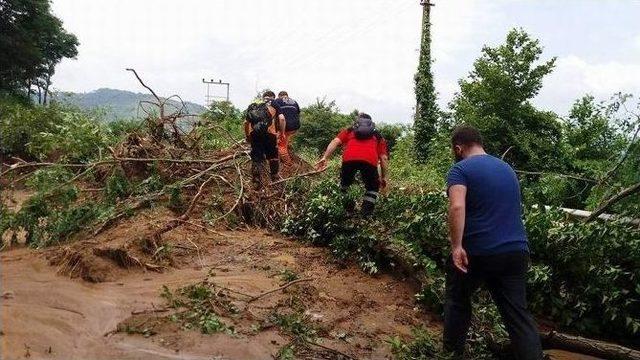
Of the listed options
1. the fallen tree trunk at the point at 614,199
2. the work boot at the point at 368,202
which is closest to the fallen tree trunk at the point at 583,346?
the fallen tree trunk at the point at 614,199

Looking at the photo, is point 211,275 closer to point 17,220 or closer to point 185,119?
point 17,220

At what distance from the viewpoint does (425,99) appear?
23859 millimetres

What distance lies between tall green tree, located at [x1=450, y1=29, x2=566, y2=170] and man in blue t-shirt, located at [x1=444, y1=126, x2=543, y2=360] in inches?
781

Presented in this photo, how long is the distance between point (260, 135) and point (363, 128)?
198 centimetres

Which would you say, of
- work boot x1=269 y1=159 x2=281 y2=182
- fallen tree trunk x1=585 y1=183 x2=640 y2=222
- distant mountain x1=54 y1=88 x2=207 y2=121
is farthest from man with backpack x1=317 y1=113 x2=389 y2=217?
distant mountain x1=54 y1=88 x2=207 y2=121

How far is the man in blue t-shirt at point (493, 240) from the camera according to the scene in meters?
3.66

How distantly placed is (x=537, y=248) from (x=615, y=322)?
3.14 feet

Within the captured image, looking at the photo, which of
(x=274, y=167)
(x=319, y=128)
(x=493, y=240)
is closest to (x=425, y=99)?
(x=319, y=128)

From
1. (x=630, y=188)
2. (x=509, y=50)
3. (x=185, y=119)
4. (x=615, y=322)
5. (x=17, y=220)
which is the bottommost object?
(x=615, y=322)

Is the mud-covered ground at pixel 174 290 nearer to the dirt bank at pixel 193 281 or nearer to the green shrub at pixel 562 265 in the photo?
the dirt bank at pixel 193 281

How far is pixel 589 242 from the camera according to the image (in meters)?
5.46

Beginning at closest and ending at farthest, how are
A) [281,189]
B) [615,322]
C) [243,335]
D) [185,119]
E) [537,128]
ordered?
[243,335] < [615,322] < [281,189] < [185,119] < [537,128]

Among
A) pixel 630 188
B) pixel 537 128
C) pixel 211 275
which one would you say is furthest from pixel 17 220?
pixel 537 128

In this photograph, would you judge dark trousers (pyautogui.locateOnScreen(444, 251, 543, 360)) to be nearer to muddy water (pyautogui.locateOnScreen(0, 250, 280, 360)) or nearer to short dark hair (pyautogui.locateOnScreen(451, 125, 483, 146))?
short dark hair (pyautogui.locateOnScreen(451, 125, 483, 146))
